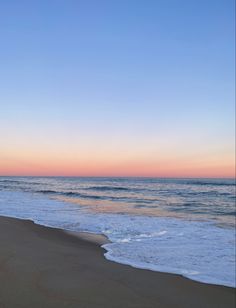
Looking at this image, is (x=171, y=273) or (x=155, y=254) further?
(x=155, y=254)

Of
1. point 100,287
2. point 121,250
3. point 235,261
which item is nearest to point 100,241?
point 121,250

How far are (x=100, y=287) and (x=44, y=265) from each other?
57.7 inches

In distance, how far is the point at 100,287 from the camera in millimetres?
4875

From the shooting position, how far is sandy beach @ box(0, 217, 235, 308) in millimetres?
4277

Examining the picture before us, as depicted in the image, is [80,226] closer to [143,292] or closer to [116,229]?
[116,229]

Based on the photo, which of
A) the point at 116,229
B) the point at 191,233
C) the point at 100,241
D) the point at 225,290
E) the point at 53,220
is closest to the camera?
the point at 225,290

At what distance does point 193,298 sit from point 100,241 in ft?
14.9

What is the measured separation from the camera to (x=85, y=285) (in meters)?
4.92

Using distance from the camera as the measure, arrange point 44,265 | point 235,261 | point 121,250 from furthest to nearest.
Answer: point 121,250 → point 235,261 → point 44,265

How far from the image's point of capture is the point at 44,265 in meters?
5.91

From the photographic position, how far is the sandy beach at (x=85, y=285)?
4277mm

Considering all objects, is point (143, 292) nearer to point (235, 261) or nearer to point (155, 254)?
point (155, 254)

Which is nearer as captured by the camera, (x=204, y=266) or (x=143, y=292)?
(x=143, y=292)

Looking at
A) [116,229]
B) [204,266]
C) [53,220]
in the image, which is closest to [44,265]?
[204,266]
